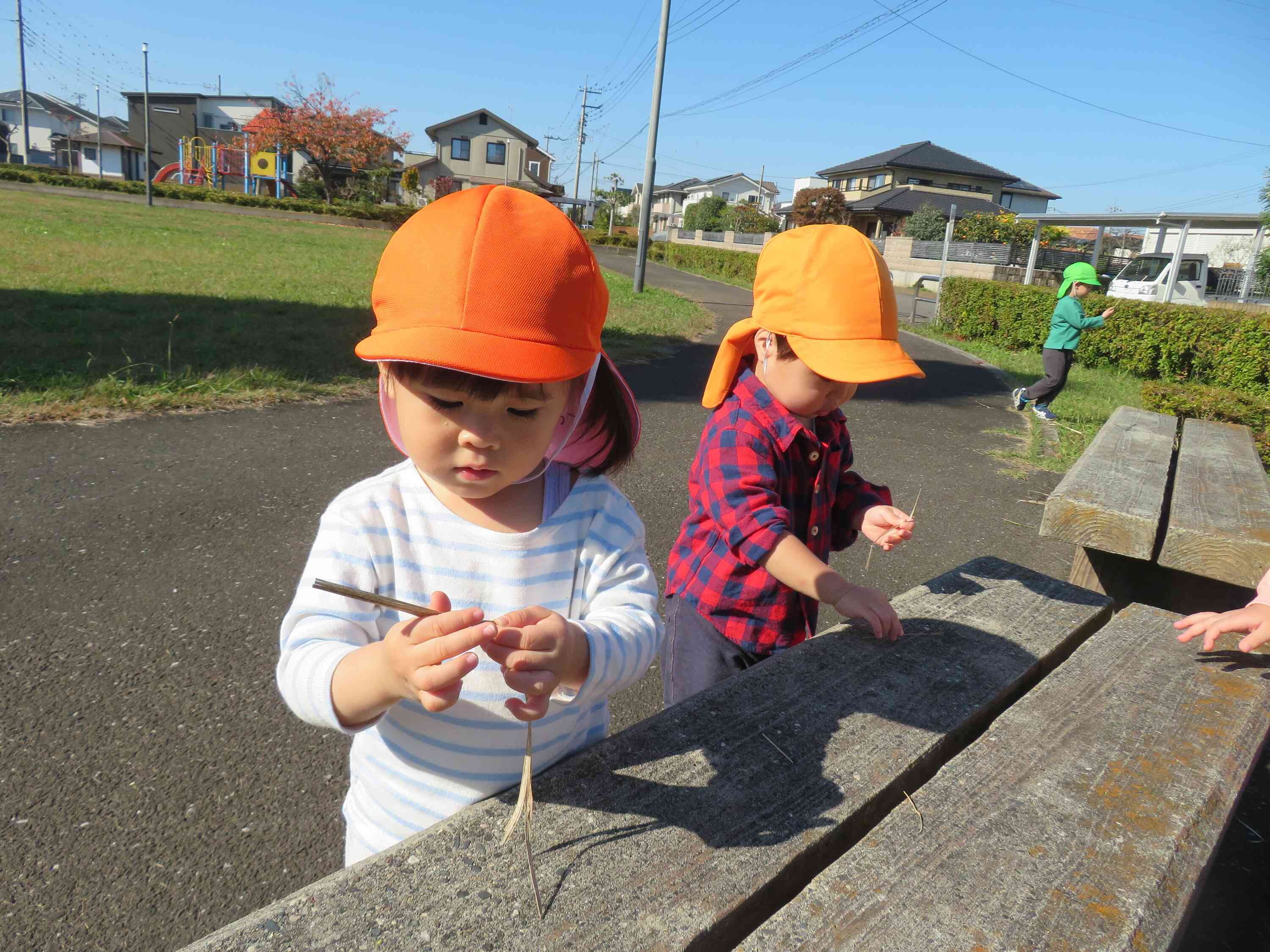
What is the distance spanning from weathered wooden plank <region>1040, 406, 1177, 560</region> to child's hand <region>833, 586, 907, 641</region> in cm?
127

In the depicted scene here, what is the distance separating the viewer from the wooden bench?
8.23ft

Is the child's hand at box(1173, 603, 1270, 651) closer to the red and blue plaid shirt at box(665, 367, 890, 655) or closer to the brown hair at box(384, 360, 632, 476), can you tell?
the red and blue plaid shirt at box(665, 367, 890, 655)

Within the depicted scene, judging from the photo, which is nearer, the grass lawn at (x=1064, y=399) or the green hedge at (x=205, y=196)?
the grass lawn at (x=1064, y=399)

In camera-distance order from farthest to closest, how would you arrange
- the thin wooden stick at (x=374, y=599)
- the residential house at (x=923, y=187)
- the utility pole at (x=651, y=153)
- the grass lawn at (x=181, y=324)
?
the residential house at (x=923, y=187), the utility pole at (x=651, y=153), the grass lawn at (x=181, y=324), the thin wooden stick at (x=374, y=599)

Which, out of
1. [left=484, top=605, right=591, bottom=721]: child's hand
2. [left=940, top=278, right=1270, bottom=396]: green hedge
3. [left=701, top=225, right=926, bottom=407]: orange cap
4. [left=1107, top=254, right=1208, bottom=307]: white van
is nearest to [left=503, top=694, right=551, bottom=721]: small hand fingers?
[left=484, top=605, right=591, bottom=721]: child's hand

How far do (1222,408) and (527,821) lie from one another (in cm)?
737

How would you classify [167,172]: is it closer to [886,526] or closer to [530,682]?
[886,526]

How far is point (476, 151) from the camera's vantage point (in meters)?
65.2

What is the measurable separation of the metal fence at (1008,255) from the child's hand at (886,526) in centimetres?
3300

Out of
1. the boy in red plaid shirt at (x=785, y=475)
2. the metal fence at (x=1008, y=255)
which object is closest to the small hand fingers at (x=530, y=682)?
the boy in red plaid shirt at (x=785, y=475)

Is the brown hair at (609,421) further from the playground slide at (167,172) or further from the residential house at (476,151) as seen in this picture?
the residential house at (476,151)

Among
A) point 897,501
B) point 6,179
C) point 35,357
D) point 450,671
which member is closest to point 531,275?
point 450,671

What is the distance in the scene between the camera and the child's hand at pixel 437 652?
2.94 ft

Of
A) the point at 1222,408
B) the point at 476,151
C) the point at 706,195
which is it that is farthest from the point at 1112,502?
the point at 706,195
